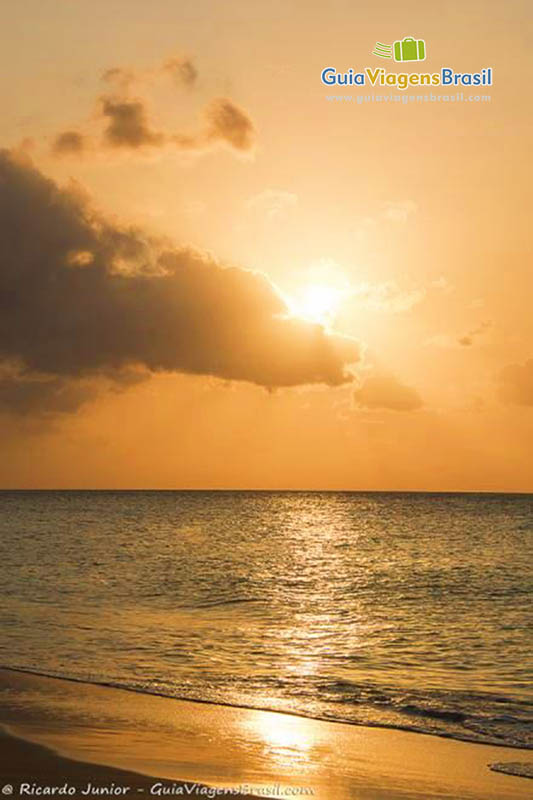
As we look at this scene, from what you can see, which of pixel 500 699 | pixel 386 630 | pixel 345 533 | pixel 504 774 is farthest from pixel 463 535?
pixel 504 774

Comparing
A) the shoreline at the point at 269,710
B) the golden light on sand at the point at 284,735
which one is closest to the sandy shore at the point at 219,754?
the golden light on sand at the point at 284,735

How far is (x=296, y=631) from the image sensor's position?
1174 inches

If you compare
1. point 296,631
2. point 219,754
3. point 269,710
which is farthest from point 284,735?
point 296,631

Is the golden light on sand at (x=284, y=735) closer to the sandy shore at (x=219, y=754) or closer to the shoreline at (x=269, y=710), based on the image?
the sandy shore at (x=219, y=754)

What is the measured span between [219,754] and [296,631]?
15.7 metres

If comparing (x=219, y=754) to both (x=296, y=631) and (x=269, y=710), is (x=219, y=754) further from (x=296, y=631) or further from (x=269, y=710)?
(x=296, y=631)

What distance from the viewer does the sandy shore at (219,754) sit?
494 inches

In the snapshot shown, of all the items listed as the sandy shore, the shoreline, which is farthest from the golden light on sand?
the shoreline

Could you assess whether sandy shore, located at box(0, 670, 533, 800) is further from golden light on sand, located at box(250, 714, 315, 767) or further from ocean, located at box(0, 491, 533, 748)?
ocean, located at box(0, 491, 533, 748)

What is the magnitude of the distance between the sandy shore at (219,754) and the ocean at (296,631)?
4.27 ft

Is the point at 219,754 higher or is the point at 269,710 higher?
the point at 219,754

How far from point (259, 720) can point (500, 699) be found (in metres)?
6.21

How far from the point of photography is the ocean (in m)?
19.7

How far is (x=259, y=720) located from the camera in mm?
17203
